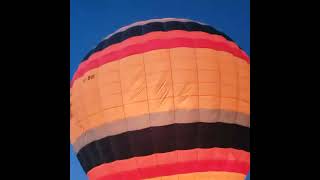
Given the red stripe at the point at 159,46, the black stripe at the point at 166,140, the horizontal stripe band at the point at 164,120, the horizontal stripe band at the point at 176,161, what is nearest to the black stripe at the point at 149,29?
the red stripe at the point at 159,46

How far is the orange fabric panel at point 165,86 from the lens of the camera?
24.0ft

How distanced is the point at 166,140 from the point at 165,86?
27.9 inches

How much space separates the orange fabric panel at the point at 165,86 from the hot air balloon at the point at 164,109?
0.01 meters

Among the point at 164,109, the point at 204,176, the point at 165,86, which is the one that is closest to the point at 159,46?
the point at 165,86

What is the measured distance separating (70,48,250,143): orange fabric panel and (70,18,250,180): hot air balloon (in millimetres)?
13

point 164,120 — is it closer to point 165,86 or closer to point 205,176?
point 165,86

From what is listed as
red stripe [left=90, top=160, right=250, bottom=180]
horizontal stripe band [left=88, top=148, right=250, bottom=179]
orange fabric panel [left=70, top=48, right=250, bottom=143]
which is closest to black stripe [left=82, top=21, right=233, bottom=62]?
orange fabric panel [left=70, top=48, right=250, bottom=143]

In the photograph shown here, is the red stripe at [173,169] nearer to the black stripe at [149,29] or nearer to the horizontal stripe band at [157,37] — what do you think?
the horizontal stripe band at [157,37]

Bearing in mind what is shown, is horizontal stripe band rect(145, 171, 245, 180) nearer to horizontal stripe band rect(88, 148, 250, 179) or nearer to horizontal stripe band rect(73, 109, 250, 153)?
horizontal stripe band rect(88, 148, 250, 179)

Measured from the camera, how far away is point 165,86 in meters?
7.31
